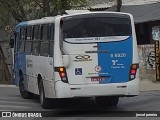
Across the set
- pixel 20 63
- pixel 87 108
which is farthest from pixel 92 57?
pixel 20 63

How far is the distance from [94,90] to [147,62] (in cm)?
1301

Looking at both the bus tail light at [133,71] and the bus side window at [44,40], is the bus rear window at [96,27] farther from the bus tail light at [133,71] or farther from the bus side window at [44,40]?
the bus side window at [44,40]

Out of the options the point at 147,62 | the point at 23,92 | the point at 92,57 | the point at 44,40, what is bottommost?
the point at 147,62

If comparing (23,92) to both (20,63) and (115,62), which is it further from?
(115,62)

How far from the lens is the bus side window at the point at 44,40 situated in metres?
14.7

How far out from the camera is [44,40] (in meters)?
15.1

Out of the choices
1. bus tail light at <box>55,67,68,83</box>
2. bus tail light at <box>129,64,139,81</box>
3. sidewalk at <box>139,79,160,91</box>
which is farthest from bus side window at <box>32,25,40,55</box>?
sidewalk at <box>139,79,160,91</box>

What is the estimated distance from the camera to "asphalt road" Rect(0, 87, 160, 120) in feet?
44.8

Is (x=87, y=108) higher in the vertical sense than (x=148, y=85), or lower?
higher

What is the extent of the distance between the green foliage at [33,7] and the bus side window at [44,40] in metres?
13.5

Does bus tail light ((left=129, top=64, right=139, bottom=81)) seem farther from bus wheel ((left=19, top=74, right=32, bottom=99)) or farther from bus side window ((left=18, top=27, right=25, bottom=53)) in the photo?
bus wheel ((left=19, top=74, right=32, bottom=99))

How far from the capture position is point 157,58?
24328 mm

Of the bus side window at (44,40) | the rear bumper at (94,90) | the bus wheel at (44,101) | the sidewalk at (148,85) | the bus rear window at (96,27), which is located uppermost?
the bus rear window at (96,27)

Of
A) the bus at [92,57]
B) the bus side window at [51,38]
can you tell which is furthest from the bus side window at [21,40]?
the bus at [92,57]
